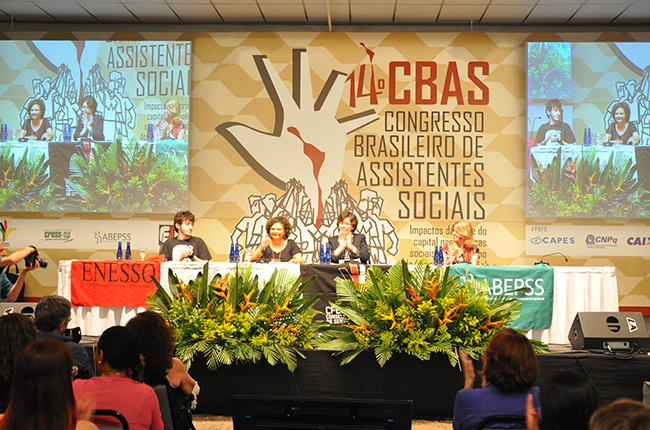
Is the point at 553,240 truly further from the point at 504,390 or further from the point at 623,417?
the point at 623,417

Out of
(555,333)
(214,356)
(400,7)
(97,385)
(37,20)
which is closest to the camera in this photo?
(97,385)

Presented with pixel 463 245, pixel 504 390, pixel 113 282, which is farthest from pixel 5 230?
pixel 504 390

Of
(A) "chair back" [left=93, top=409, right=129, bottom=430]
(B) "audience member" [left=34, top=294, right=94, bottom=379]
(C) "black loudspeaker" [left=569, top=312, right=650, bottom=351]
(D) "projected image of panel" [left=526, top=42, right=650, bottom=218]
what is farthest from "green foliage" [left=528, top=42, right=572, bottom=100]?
(A) "chair back" [left=93, top=409, right=129, bottom=430]

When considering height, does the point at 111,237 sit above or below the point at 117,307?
above

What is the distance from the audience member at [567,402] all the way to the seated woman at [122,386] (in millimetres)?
1220

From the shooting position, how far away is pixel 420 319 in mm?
3820

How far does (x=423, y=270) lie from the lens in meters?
4.06

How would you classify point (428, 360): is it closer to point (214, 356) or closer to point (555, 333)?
point (214, 356)

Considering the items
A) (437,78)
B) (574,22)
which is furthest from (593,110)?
(437,78)

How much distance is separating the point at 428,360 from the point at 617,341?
1241 millimetres

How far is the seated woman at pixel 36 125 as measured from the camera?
7.32 m

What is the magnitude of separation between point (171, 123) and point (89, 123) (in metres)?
0.99

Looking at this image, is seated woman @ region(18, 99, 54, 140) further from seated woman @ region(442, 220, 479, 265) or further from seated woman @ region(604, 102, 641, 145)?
seated woman @ region(604, 102, 641, 145)

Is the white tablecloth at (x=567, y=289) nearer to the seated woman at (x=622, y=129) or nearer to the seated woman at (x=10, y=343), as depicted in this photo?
the seated woman at (x=622, y=129)
